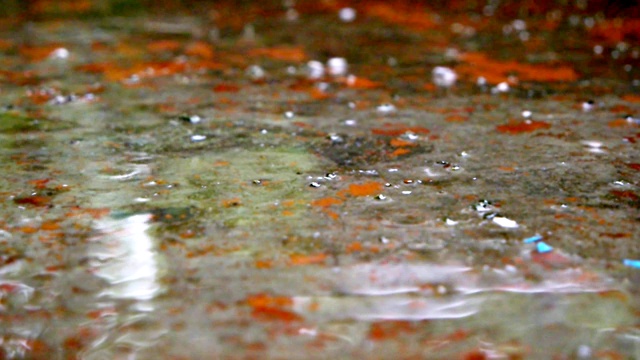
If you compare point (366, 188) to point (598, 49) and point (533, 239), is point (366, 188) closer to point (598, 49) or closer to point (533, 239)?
point (533, 239)

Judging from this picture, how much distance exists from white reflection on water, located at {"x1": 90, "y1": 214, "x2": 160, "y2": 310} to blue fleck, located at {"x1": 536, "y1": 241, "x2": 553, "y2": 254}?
2.19 ft

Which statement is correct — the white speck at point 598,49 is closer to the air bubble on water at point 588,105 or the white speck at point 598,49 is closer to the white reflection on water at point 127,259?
the air bubble on water at point 588,105

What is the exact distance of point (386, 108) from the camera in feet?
6.72

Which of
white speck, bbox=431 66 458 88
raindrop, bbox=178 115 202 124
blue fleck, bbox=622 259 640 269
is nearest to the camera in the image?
blue fleck, bbox=622 259 640 269

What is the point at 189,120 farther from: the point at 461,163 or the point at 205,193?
→ the point at 461,163

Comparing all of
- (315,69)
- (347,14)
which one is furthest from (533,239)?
(347,14)

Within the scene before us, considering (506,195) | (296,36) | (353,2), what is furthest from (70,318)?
(353,2)

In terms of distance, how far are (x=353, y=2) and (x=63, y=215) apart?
352cm

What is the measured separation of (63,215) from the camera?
1261 millimetres

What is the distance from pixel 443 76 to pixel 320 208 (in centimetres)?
134

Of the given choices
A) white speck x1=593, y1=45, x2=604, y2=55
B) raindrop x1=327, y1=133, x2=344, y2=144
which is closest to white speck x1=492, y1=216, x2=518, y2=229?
raindrop x1=327, y1=133, x2=344, y2=144

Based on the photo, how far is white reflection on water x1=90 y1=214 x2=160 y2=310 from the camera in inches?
40.6

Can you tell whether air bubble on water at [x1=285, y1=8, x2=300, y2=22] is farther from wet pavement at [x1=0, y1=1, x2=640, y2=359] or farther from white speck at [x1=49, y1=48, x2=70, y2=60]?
white speck at [x1=49, y1=48, x2=70, y2=60]

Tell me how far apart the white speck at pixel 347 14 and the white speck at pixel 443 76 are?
53.5 inches
